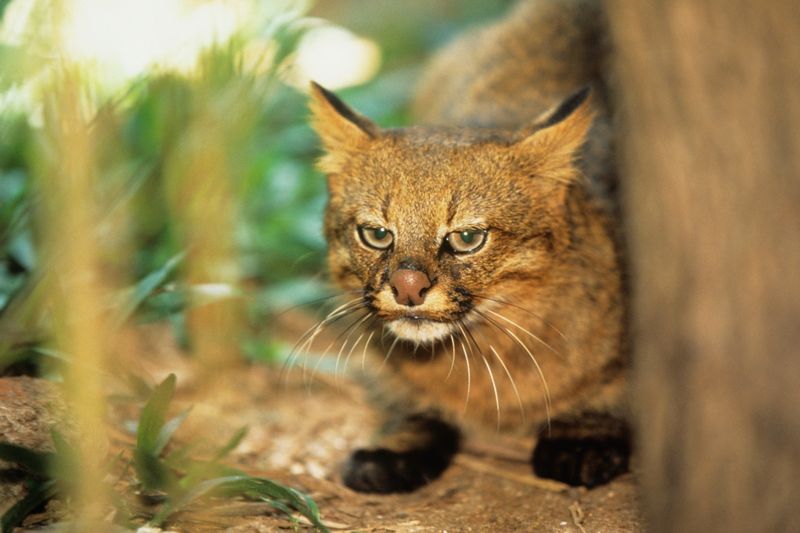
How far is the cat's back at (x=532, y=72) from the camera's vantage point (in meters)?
4.48

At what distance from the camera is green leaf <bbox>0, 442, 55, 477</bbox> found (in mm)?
2775

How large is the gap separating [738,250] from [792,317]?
0.68 ft

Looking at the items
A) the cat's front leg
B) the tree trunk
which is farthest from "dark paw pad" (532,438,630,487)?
the tree trunk

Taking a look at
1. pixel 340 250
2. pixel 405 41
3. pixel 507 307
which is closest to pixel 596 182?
pixel 507 307

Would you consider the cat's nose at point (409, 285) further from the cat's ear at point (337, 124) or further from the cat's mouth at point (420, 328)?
the cat's ear at point (337, 124)

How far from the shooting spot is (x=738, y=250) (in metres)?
2.21

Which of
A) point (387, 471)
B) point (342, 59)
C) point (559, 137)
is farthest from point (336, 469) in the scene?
point (342, 59)

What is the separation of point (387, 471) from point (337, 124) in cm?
154

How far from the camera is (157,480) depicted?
301 centimetres

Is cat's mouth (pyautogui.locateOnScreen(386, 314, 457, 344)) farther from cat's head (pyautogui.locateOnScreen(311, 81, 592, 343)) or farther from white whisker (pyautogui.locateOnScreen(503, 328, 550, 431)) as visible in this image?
white whisker (pyautogui.locateOnScreen(503, 328, 550, 431))

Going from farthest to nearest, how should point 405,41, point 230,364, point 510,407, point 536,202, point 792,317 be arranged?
point 405,41
point 230,364
point 510,407
point 536,202
point 792,317

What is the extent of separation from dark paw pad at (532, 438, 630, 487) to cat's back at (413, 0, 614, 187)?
1257 millimetres

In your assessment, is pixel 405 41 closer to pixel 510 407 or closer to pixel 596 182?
pixel 596 182

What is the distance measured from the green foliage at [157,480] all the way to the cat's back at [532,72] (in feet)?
6.43
